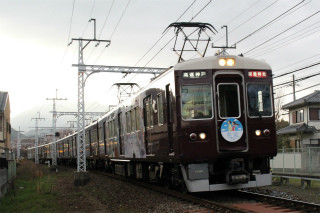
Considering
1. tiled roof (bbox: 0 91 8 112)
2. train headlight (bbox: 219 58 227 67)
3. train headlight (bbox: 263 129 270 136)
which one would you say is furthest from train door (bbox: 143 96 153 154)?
tiled roof (bbox: 0 91 8 112)

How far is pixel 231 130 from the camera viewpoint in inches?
381

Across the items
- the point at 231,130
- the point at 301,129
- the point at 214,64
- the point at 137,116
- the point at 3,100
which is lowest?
the point at 231,130

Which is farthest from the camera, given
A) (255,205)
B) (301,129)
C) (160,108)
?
(301,129)

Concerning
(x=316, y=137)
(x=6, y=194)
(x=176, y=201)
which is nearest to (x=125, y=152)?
(x=6, y=194)

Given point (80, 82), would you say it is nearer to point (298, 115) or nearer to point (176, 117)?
point (176, 117)

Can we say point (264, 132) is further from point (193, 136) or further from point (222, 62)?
point (222, 62)

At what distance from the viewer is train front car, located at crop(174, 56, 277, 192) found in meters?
9.48

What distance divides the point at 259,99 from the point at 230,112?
0.78 m

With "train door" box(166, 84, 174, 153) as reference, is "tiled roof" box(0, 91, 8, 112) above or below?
above

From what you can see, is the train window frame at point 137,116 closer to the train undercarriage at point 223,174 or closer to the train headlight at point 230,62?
the train undercarriage at point 223,174

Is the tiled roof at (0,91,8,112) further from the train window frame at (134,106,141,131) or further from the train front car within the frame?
the train front car

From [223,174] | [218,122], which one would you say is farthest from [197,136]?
[223,174]

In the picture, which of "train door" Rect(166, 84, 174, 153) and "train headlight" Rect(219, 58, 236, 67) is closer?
"train headlight" Rect(219, 58, 236, 67)

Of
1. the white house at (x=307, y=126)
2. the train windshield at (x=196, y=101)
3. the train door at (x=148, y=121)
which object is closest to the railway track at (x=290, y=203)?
the train windshield at (x=196, y=101)
